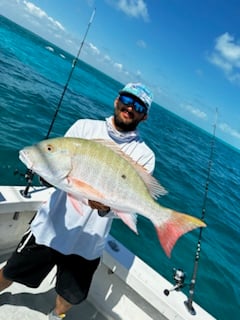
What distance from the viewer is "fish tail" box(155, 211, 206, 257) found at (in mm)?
1998

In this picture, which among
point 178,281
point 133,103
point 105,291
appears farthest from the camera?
point 105,291

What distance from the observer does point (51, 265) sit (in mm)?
2752

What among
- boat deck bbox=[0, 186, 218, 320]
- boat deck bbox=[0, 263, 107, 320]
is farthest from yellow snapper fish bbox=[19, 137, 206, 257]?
boat deck bbox=[0, 263, 107, 320]

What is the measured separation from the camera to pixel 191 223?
6.45 ft

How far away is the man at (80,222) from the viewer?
8.17ft

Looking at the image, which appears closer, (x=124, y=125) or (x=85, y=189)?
(x=85, y=189)

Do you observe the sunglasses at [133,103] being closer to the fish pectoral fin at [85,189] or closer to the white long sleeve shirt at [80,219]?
the white long sleeve shirt at [80,219]

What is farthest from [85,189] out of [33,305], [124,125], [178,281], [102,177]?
[33,305]

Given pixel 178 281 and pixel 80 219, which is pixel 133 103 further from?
pixel 178 281

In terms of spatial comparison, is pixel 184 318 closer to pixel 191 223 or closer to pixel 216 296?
pixel 191 223

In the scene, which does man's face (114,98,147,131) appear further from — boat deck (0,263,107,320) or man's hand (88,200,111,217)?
boat deck (0,263,107,320)

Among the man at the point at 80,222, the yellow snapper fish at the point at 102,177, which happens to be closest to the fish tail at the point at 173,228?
the yellow snapper fish at the point at 102,177

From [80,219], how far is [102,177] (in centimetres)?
69

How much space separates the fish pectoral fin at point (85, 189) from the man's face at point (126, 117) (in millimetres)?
770
